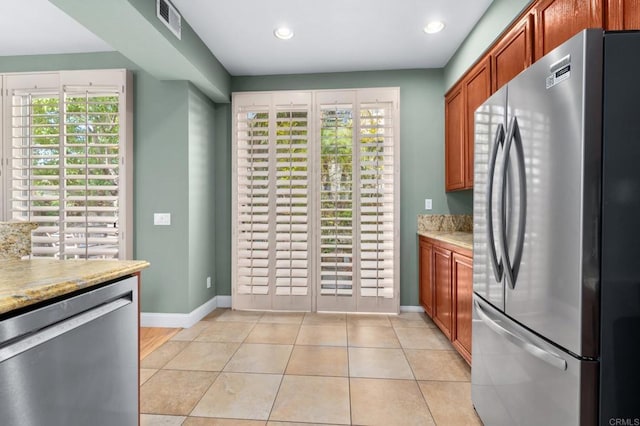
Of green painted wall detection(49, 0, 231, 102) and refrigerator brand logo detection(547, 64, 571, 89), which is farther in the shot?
green painted wall detection(49, 0, 231, 102)

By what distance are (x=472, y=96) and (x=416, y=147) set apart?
2.93ft

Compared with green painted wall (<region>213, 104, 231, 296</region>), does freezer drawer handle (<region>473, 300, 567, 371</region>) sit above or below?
below

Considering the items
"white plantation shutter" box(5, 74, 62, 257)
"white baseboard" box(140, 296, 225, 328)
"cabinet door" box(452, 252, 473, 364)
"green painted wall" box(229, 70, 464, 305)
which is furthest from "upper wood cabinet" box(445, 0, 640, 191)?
"white plantation shutter" box(5, 74, 62, 257)

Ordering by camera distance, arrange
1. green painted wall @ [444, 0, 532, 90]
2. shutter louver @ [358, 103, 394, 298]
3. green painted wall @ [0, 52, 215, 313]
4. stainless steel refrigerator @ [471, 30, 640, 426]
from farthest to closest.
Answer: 1. shutter louver @ [358, 103, 394, 298]
2. green painted wall @ [0, 52, 215, 313]
3. green painted wall @ [444, 0, 532, 90]
4. stainless steel refrigerator @ [471, 30, 640, 426]

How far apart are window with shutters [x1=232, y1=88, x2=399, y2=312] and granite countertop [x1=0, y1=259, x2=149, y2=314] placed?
2.27 meters

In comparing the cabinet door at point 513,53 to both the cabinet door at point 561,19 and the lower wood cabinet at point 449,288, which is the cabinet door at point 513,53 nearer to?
the cabinet door at point 561,19

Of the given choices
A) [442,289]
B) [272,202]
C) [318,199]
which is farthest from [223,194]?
[442,289]

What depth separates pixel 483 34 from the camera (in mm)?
2646

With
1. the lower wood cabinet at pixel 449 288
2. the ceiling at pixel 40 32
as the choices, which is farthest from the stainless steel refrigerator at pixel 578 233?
the ceiling at pixel 40 32

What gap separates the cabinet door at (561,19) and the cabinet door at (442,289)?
63.2 inches

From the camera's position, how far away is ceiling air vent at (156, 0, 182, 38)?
2344mm

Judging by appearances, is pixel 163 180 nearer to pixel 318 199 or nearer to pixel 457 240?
pixel 318 199

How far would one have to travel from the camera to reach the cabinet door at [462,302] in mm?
2340

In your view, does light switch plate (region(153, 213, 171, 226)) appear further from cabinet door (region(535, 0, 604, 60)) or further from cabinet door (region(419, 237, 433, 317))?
cabinet door (region(535, 0, 604, 60))
